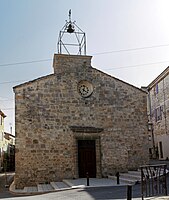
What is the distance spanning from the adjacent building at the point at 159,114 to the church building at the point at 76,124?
7.75 metres

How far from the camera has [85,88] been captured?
2025 centimetres

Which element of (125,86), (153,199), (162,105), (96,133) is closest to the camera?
(153,199)

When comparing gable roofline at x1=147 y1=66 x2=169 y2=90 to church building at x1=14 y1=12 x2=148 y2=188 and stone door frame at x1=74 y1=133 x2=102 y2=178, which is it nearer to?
church building at x1=14 y1=12 x2=148 y2=188

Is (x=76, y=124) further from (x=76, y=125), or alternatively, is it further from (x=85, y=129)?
(x=85, y=129)

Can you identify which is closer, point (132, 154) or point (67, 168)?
point (67, 168)

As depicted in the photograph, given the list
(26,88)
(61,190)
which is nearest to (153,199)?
(61,190)

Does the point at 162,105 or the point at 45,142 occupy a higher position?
the point at 162,105

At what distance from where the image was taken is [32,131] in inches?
723

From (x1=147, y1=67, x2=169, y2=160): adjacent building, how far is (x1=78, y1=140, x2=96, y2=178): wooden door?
10.8 metres

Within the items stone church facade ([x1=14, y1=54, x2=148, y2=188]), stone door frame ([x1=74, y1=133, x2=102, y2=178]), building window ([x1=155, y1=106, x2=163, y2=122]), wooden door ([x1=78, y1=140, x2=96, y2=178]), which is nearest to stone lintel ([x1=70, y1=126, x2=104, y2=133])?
stone church facade ([x1=14, y1=54, x2=148, y2=188])

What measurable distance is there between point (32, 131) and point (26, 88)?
2.76 metres

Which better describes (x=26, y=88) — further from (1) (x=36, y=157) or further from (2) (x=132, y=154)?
(2) (x=132, y=154)

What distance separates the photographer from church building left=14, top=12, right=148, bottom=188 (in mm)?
18219

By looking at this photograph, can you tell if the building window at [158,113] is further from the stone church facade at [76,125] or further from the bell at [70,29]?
the bell at [70,29]
